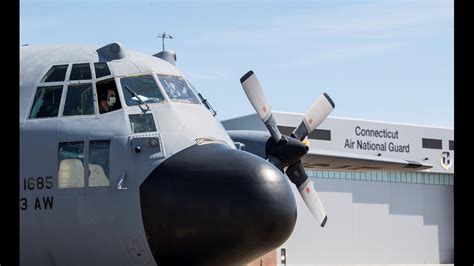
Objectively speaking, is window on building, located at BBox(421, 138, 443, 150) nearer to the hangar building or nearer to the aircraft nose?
the hangar building

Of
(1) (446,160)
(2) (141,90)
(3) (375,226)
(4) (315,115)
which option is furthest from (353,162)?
(1) (446,160)

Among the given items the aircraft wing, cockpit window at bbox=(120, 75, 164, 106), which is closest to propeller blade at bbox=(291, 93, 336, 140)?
the aircraft wing

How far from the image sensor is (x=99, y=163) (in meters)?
11.0

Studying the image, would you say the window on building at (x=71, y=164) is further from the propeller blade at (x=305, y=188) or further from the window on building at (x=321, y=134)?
the window on building at (x=321, y=134)

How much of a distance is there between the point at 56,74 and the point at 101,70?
680 millimetres

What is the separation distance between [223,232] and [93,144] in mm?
2427

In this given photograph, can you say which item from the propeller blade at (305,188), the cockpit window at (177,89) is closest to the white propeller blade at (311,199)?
the propeller blade at (305,188)

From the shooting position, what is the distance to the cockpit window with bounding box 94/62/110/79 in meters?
11.9

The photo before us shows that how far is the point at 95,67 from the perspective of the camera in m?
12.0

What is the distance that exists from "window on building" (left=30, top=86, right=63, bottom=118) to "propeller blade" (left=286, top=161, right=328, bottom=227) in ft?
25.2

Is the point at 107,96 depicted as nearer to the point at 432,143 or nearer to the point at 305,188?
the point at 305,188
